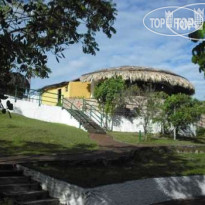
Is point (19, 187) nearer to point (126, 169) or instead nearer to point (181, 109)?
point (126, 169)

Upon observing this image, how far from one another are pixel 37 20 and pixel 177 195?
5626 millimetres

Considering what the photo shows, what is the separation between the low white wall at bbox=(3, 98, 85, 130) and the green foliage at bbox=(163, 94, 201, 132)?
589 cm

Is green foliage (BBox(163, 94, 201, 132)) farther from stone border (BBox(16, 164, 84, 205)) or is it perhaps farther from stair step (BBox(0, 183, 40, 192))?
stair step (BBox(0, 183, 40, 192))

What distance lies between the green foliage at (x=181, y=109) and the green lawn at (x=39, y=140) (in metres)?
4.94

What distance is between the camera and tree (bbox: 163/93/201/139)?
19.6 meters

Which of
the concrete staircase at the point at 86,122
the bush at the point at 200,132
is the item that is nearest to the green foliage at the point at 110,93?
the concrete staircase at the point at 86,122

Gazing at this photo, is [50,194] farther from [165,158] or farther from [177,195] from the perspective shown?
[165,158]

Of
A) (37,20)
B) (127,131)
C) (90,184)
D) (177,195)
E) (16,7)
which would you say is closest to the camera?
(37,20)

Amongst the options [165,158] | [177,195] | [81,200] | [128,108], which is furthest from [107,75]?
[81,200]

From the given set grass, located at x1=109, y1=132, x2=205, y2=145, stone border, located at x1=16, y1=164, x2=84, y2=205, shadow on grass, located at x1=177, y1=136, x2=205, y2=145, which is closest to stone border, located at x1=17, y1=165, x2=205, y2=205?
stone border, located at x1=16, y1=164, x2=84, y2=205

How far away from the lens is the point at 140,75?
2336 cm

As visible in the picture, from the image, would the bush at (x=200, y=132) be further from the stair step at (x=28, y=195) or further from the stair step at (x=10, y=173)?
the stair step at (x=28, y=195)

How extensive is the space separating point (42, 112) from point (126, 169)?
13700mm

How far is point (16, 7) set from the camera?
5.70 metres
